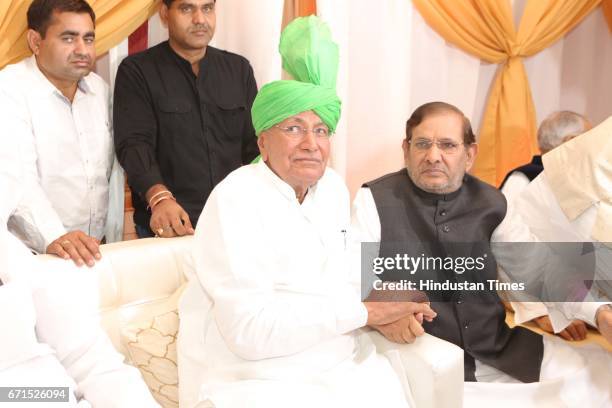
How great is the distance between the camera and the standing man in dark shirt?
9.12 feet

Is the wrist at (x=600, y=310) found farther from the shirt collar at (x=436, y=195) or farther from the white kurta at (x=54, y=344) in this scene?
the white kurta at (x=54, y=344)

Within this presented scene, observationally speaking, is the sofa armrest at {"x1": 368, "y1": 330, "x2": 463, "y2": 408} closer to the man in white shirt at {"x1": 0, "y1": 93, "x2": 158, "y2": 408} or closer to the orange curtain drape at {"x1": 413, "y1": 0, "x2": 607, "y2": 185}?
the man in white shirt at {"x1": 0, "y1": 93, "x2": 158, "y2": 408}

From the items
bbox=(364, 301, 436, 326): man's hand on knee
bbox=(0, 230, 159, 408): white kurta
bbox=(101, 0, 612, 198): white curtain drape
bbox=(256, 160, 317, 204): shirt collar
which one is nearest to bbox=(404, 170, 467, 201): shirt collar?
bbox=(364, 301, 436, 326): man's hand on knee

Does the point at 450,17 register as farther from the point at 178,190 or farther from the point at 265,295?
the point at 265,295

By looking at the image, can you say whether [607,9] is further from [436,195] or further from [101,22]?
[101,22]

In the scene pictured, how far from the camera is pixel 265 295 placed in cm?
182

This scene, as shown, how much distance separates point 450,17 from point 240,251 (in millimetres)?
2372

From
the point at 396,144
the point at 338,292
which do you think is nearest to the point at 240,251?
the point at 338,292

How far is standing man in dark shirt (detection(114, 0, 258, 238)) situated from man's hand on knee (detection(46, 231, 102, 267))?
0.52m

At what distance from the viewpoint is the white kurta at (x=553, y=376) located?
89.8 inches

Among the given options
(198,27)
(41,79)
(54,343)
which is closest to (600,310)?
(54,343)

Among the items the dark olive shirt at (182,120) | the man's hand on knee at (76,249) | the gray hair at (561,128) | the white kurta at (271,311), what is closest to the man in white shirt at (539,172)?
the gray hair at (561,128)

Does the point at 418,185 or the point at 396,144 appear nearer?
the point at 418,185

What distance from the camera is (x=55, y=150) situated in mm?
2621
